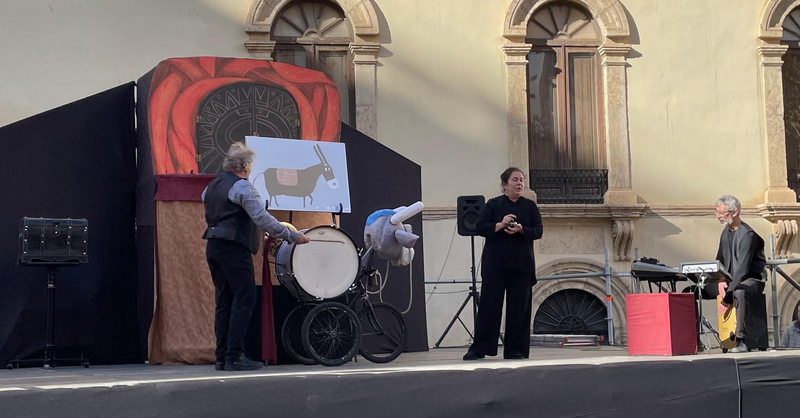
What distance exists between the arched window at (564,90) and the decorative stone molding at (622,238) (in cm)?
98

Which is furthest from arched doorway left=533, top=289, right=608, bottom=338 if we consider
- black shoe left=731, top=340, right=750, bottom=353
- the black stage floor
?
the black stage floor

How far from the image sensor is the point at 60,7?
14094mm

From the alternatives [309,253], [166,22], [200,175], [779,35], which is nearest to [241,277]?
[309,253]

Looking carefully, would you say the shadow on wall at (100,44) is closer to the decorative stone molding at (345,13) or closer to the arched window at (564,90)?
the decorative stone molding at (345,13)

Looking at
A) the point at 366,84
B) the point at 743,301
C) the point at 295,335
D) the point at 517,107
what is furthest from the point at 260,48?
the point at 743,301

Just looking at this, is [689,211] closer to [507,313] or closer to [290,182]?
[507,313]

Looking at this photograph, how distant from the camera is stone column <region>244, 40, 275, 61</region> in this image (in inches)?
562

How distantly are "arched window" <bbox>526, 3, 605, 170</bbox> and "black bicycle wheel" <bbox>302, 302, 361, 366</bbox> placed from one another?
822 centimetres

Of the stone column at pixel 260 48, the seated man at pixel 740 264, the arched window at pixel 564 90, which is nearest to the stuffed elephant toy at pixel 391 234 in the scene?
the seated man at pixel 740 264

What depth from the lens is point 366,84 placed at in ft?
47.5

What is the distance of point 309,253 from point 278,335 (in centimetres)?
80

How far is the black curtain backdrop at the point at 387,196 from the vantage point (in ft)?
28.8

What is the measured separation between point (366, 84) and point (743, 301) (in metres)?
7.63

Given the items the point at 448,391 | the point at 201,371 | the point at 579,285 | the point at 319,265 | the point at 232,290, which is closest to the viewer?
the point at 448,391
